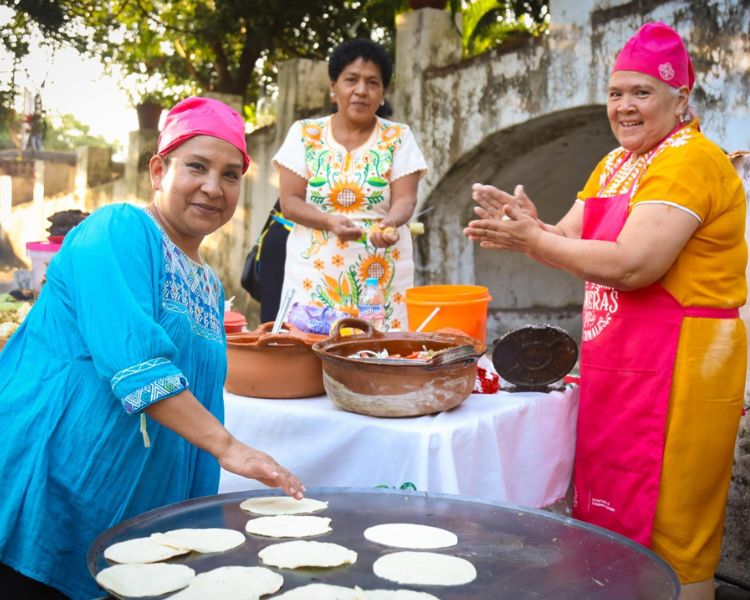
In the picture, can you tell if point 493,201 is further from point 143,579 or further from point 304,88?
point 304,88

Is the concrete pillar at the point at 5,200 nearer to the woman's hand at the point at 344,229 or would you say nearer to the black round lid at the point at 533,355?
the woman's hand at the point at 344,229

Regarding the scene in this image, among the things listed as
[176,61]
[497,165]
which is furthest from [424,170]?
[176,61]

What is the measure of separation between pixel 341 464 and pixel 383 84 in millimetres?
1994

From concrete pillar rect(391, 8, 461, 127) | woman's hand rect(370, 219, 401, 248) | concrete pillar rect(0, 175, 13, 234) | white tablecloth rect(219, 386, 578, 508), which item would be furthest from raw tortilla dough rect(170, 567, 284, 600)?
concrete pillar rect(0, 175, 13, 234)

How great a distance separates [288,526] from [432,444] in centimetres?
59

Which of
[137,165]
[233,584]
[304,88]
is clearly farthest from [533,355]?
[137,165]

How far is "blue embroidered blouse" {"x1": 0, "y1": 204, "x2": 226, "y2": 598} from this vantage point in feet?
5.38

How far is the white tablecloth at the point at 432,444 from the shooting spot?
2.23 m

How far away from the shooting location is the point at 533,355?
2.72 m

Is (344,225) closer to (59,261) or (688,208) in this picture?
(688,208)

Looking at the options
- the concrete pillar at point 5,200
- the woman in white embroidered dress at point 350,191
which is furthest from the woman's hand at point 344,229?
the concrete pillar at point 5,200

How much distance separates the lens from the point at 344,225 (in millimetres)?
3447

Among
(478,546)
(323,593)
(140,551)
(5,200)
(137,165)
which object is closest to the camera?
(323,593)

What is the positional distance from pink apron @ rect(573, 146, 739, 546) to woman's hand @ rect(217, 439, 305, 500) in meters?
1.29
